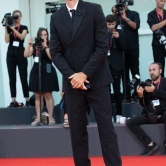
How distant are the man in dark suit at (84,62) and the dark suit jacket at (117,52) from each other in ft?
8.96

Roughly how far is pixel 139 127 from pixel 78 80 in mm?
2620

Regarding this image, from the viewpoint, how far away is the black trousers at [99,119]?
3.77m

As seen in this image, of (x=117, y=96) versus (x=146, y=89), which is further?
(x=117, y=96)

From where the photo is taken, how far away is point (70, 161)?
233 inches

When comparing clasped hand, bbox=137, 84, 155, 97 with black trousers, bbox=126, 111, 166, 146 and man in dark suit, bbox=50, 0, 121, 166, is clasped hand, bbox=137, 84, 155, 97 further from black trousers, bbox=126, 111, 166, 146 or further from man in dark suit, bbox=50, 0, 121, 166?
man in dark suit, bbox=50, 0, 121, 166

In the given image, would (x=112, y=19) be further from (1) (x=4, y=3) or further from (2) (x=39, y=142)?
(1) (x=4, y=3)

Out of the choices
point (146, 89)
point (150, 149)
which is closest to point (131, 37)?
point (146, 89)

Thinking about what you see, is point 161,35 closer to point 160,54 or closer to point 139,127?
point 160,54

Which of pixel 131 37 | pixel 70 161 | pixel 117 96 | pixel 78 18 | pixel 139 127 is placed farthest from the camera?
pixel 131 37

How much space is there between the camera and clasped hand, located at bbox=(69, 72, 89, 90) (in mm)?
3648

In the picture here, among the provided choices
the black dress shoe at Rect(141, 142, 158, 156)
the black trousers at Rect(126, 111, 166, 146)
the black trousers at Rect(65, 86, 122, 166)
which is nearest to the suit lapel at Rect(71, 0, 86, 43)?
the black trousers at Rect(65, 86, 122, 166)

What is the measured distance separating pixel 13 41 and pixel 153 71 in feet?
8.28

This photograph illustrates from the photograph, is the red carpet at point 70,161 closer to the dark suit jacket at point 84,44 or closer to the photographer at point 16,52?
the photographer at point 16,52

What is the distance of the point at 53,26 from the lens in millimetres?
3867
